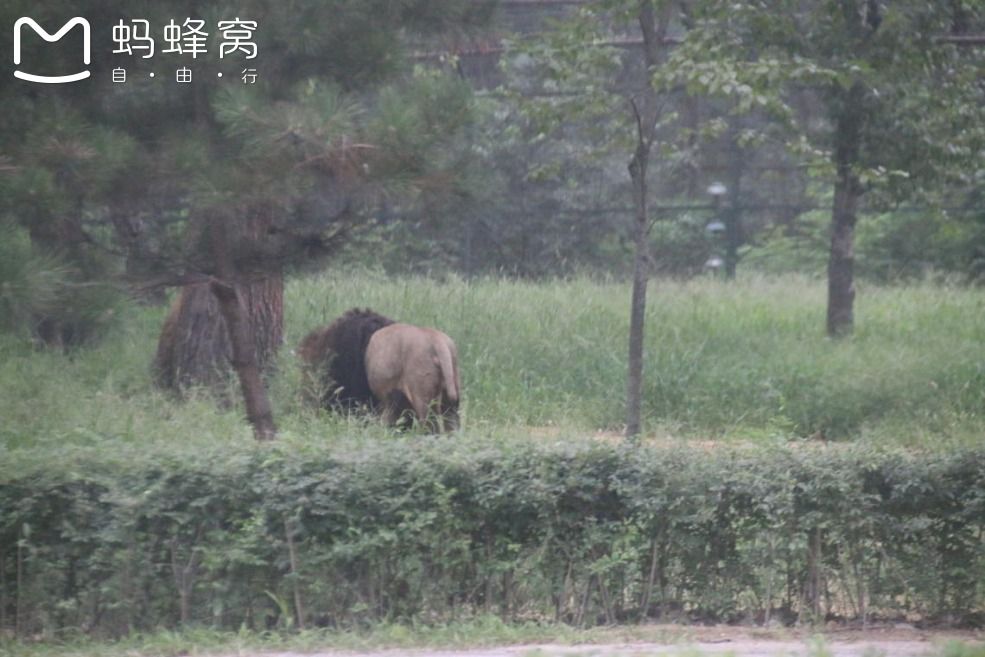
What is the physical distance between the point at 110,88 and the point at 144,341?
28.0 feet

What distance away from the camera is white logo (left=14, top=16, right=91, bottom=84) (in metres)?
8.62

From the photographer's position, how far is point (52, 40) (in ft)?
29.2

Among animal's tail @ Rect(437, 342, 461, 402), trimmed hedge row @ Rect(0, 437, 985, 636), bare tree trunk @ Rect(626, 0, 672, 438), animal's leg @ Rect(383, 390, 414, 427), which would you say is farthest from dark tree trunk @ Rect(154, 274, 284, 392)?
trimmed hedge row @ Rect(0, 437, 985, 636)

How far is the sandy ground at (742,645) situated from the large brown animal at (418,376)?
16.9 feet

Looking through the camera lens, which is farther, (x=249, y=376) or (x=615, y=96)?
(x=615, y=96)

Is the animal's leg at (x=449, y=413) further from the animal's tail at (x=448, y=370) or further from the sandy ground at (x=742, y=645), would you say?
the sandy ground at (x=742, y=645)

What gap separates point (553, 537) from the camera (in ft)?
26.2

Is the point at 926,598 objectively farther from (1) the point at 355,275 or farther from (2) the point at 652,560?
(1) the point at 355,275

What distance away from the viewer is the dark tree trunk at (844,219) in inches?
642

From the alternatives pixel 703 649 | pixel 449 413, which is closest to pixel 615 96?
pixel 449 413

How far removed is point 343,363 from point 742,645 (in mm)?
6732

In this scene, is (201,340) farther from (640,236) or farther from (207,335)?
(640,236)

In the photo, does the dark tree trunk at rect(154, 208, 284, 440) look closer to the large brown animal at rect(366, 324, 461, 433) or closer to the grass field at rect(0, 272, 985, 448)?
the grass field at rect(0, 272, 985, 448)

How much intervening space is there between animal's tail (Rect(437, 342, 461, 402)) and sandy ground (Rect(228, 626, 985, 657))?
16.9 ft
